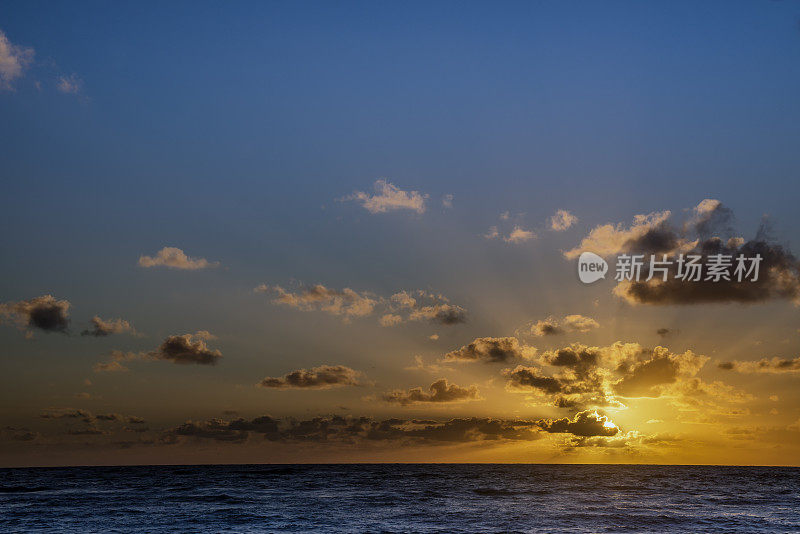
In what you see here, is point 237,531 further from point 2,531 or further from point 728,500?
point 728,500

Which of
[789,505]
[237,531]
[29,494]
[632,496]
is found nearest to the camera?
[237,531]

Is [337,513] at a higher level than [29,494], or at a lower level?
higher

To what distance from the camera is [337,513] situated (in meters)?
74.5

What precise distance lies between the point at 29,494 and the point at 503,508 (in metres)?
84.0

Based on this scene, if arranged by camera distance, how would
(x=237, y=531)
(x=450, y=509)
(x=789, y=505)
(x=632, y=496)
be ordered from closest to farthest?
(x=237, y=531)
(x=450, y=509)
(x=789, y=505)
(x=632, y=496)

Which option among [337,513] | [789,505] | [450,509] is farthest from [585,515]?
[789,505]

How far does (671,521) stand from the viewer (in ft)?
215

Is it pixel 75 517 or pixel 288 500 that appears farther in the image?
pixel 288 500

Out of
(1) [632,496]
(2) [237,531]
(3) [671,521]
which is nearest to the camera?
(2) [237,531]

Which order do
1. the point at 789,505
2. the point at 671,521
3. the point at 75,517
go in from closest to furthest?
the point at 671,521 → the point at 75,517 → the point at 789,505

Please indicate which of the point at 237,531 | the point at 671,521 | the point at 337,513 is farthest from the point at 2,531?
the point at 671,521

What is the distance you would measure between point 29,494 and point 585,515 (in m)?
95.1

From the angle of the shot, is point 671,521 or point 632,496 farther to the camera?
point 632,496

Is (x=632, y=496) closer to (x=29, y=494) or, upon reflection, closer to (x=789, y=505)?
(x=789, y=505)
